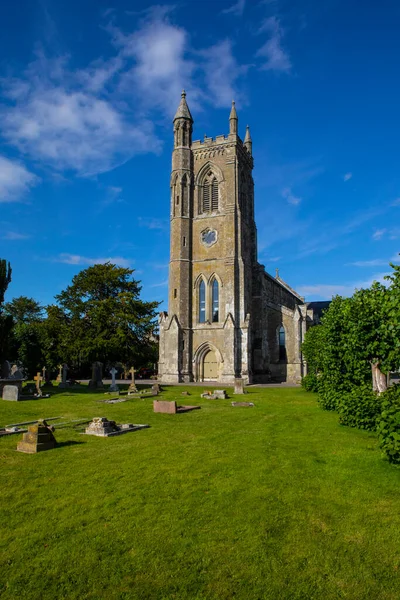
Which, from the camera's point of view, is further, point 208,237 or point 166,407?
point 208,237

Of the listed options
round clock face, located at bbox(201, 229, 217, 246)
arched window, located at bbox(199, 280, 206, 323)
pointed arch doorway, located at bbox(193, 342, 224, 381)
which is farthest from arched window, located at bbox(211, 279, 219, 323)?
round clock face, located at bbox(201, 229, 217, 246)

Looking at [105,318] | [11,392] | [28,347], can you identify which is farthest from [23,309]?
[11,392]

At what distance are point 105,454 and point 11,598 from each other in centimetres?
548

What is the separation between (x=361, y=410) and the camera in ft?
44.2

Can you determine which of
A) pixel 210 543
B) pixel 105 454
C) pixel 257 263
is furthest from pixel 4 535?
pixel 257 263

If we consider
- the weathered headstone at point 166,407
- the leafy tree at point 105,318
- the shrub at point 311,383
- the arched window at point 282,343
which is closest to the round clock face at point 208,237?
the leafy tree at point 105,318

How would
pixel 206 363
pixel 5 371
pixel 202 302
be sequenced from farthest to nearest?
pixel 202 302 < pixel 206 363 < pixel 5 371

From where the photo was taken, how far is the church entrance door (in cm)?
3822

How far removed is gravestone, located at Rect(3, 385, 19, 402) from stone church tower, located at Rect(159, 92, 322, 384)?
1701 cm

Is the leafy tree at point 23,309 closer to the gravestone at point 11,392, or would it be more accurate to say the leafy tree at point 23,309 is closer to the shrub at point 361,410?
the gravestone at point 11,392

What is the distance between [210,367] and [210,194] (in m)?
17.7

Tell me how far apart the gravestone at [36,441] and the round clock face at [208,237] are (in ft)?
104

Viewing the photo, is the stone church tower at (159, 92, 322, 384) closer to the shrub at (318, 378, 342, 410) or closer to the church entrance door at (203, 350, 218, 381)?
the church entrance door at (203, 350, 218, 381)

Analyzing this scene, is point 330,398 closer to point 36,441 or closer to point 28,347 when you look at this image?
point 36,441
